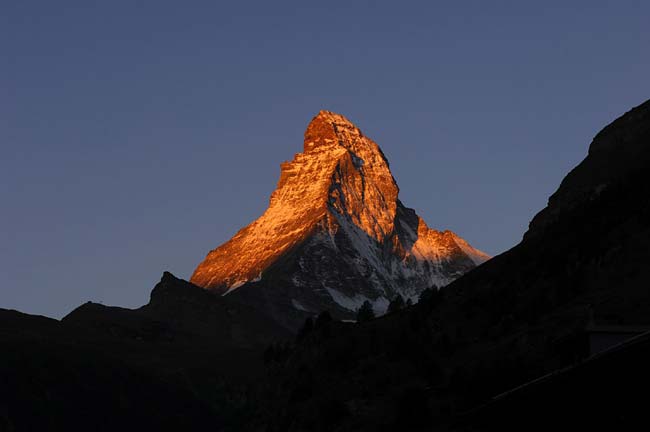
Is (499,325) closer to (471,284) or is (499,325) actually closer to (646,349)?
(471,284)

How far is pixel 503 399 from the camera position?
709 inches

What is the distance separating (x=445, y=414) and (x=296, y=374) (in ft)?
295

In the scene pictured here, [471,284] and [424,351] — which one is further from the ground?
[471,284]

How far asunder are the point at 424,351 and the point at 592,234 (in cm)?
2752

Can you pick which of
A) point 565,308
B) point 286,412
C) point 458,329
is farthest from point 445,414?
point 286,412

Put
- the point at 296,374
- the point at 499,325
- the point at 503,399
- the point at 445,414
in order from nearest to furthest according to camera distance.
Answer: the point at 503,399 < the point at 445,414 < the point at 499,325 < the point at 296,374

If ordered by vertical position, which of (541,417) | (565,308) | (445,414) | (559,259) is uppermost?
(559,259)

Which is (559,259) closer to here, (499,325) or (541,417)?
(499,325)

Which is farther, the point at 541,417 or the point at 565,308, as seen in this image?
the point at 565,308

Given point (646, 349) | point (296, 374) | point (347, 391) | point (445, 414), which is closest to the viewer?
point (646, 349)

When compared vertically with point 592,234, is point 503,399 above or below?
below

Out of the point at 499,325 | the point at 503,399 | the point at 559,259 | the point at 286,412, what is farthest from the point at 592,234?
the point at 503,399

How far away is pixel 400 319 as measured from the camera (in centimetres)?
19038

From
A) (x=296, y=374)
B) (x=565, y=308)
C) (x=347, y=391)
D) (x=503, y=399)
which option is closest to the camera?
(x=503, y=399)
